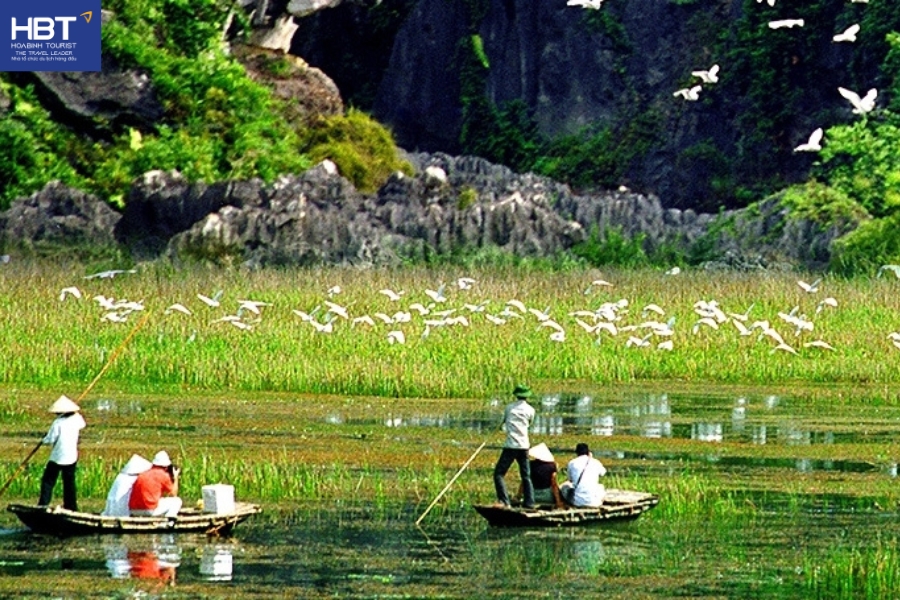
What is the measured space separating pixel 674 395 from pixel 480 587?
13141mm

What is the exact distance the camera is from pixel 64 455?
18.0 metres

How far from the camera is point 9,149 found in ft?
167

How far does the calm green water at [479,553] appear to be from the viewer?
15.8m

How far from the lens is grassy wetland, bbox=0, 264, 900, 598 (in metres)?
16.6

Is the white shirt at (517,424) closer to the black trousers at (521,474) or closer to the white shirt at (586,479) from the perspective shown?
the black trousers at (521,474)

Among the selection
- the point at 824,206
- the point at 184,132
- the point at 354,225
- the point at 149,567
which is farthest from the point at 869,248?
the point at 149,567

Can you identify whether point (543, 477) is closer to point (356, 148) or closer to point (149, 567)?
point (149, 567)

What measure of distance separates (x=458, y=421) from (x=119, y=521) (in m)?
8.50

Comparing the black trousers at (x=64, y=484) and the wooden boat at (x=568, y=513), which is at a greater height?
the black trousers at (x=64, y=484)

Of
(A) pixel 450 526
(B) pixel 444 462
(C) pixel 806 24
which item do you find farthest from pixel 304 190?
(A) pixel 450 526

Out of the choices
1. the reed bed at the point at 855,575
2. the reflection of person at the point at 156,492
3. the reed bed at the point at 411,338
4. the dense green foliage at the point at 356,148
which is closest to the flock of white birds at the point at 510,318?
the reed bed at the point at 411,338

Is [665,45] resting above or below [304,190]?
above

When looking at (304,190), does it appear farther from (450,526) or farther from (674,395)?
(450,526)

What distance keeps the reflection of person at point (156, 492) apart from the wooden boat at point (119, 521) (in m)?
0.11
